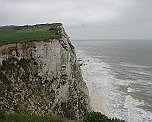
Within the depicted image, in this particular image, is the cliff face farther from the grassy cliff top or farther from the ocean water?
the ocean water

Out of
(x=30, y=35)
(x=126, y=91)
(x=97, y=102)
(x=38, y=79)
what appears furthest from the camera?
(x=126, y=91)

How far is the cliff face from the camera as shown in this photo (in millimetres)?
26650

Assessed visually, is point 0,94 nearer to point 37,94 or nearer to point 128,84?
point 37,94

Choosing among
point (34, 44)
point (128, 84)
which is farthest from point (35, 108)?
point (128, 84)

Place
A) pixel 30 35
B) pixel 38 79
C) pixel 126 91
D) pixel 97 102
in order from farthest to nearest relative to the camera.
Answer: pixel 126 91
pixel 97 102
pixel 30 35
pixel 38 79

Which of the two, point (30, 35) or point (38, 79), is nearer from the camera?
point (38, 79)

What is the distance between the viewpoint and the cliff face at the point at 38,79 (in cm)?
2665

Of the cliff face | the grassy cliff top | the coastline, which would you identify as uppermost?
the grassy cliff top

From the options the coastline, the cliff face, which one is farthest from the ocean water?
the cliff face

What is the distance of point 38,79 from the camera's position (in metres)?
29.0

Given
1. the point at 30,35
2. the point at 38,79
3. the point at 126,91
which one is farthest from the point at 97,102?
the point at 38,79

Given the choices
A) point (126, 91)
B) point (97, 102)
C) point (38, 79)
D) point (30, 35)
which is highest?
point (30, 35)

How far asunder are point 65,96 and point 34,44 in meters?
6.08

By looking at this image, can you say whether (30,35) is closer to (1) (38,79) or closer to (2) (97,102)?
(1) (38,79)
